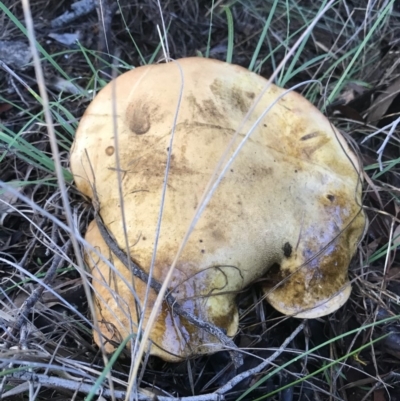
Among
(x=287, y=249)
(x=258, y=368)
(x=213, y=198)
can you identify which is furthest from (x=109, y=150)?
(x=258, y=368)

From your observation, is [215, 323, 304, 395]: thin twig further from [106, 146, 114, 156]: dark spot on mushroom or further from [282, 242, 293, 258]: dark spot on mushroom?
[106, 146, 114, 156]: dark spot on mushroom

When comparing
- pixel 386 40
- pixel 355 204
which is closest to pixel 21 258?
pixel 355 204

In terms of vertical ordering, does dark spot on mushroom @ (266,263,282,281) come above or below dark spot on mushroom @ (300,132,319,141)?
below

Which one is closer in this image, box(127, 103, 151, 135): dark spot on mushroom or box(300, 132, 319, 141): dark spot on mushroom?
box(127, 103, 151, 135): dark spot on mushroom

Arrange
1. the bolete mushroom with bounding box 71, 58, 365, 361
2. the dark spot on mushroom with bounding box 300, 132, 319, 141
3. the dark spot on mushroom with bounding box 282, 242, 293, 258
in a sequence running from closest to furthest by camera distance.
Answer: the bolete mushroom with bounding box 71, 58, 365, 361 < the dark spot on mushroom with bounding box 282, 242, 293, 258 < the dark spot on mushroom with bounding box 300, 132, 319, 141

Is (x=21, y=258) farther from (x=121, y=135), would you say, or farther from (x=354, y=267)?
(x=354, y=267)

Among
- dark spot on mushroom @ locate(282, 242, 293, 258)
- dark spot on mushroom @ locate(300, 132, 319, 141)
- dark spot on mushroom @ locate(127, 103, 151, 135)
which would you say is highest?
dark spot on mushroom @ locate(127, 103, 151, 135)


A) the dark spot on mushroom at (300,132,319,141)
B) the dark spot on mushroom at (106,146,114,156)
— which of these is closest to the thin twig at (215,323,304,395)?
the dark spot on mushroom at (300,132,319,141)

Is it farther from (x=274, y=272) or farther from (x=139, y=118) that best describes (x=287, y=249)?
(x=139, y=118)
